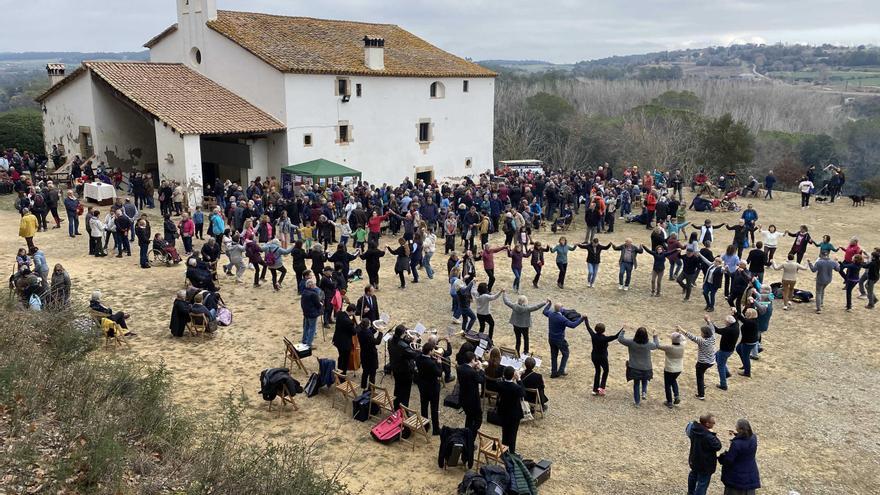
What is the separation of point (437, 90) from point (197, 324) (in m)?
21.7

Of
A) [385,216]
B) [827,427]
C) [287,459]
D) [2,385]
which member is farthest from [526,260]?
[2,385]

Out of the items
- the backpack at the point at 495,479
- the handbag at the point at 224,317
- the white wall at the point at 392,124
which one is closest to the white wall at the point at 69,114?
the white wall at the point at 392,124

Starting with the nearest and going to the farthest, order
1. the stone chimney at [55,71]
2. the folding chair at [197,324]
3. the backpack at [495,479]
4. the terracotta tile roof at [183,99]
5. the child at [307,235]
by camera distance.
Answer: the backpack at [495,479]
the folding chair at [197,324]
the child at [307,235]
the terracotta tile roof at [183,99]
the stone chimney at [55,71]

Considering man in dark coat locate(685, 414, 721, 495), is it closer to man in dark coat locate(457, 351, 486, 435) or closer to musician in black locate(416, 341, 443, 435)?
man in dark coat locate(457, 351, 486, 435)

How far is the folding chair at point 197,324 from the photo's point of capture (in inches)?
497

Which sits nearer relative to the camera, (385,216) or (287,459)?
(287,459)

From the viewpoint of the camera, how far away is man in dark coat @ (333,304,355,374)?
1077cm

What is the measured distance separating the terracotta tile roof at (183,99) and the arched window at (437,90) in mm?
8475

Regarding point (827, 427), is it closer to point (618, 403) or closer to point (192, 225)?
point (618, 403)

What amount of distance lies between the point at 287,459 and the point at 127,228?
38.4 ft

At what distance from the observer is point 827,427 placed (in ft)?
33.5

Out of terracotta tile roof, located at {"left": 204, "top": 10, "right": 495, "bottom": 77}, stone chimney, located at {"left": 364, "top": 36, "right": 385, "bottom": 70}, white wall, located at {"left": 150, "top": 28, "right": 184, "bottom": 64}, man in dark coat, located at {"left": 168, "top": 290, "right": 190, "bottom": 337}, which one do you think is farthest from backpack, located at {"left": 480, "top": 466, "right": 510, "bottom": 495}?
white wall, located at {"left": 150, "top": 28, "right": 184, "bottom": 64}

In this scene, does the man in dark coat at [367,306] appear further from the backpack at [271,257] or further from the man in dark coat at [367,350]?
the backpack at [271,257]

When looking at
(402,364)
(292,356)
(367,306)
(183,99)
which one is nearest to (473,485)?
(402,364)
